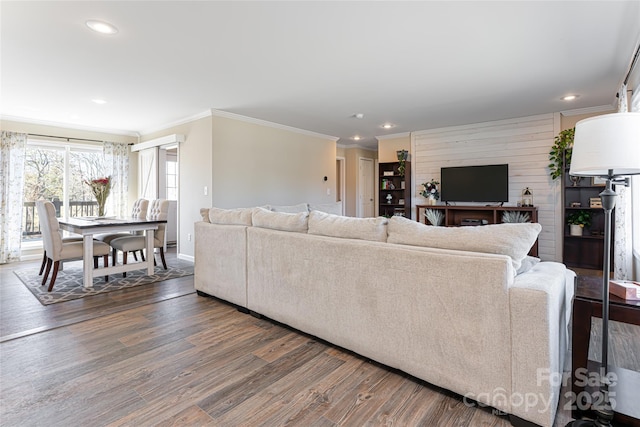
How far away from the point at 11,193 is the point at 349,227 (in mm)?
→ 5914

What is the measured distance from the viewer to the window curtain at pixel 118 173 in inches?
248

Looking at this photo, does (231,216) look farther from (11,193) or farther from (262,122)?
(11,193)

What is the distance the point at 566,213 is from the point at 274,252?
4.66 meters

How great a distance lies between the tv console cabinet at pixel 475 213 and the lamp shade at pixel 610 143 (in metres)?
4.15

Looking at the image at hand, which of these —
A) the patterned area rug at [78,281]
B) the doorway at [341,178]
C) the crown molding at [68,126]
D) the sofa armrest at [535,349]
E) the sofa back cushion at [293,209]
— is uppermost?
the crown molding at [68,126]

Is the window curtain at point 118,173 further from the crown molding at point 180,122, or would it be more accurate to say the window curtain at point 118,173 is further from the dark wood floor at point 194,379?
the dark wood floor at point 194,379

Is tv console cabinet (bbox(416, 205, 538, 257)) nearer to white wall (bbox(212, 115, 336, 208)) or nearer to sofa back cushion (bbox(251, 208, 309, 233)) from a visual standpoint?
white wall (bbox(212, 115, 336, 208))

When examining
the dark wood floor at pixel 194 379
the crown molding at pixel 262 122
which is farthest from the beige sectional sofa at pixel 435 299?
the crown molding at pixel 262 122

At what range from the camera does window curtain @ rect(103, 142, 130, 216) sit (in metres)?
6.29

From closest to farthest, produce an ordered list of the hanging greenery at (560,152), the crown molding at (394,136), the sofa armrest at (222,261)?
the sofa armrest at (222,261) → the hanging greenery at (560,152) → the crown molding at (394,136)

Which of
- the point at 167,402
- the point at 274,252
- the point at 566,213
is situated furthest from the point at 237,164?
the point at 566,213

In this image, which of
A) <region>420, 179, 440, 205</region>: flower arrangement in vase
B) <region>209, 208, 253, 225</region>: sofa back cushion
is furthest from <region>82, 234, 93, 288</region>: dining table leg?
<region>420, 179, 440, 205</region>: flower arrangement in vase

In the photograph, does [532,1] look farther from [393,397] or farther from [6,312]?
[6,312]

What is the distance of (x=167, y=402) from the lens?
5.43 feet
